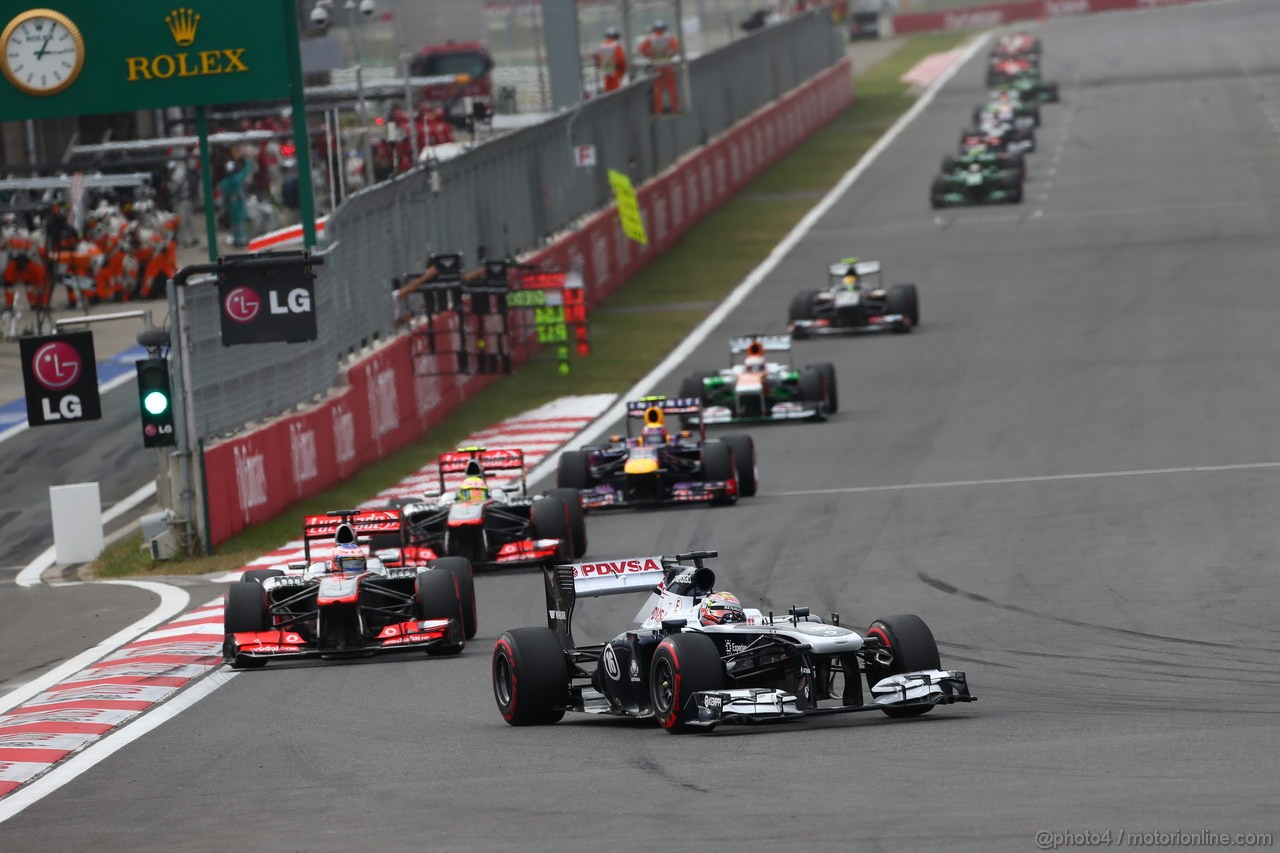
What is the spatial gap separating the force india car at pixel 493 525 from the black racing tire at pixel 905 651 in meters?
7.67

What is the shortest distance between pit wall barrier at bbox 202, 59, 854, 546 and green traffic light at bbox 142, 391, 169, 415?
3.10 feet

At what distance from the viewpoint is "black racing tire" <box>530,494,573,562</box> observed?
20.2 m

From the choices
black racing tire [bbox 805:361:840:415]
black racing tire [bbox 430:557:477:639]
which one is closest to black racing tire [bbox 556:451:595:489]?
black racing tire [bbox 805:361:840:415]

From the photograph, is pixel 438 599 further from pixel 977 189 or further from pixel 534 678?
pixel 977 189

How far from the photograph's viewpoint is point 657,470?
2312 centimetres

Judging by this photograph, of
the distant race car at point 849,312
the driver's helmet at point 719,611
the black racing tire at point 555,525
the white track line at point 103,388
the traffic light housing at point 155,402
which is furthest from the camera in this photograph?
the distant race car at point 849,312

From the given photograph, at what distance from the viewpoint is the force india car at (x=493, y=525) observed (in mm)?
20125

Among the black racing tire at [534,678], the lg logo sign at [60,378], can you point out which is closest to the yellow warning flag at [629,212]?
the lg logo sign at [60,378]

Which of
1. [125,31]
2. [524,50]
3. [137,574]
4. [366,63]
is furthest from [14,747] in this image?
[524,50]

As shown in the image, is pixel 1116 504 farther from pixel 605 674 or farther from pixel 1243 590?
pixel 605 674

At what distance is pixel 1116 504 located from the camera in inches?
842

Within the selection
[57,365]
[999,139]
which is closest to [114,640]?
[57,365]

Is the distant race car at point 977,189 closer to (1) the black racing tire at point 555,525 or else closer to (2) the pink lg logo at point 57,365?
(1) the black racing tire at point 555,525

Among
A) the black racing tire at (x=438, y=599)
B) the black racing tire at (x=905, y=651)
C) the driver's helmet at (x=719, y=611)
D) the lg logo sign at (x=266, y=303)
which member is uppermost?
the lg logo sign at (x=266, y=303)
